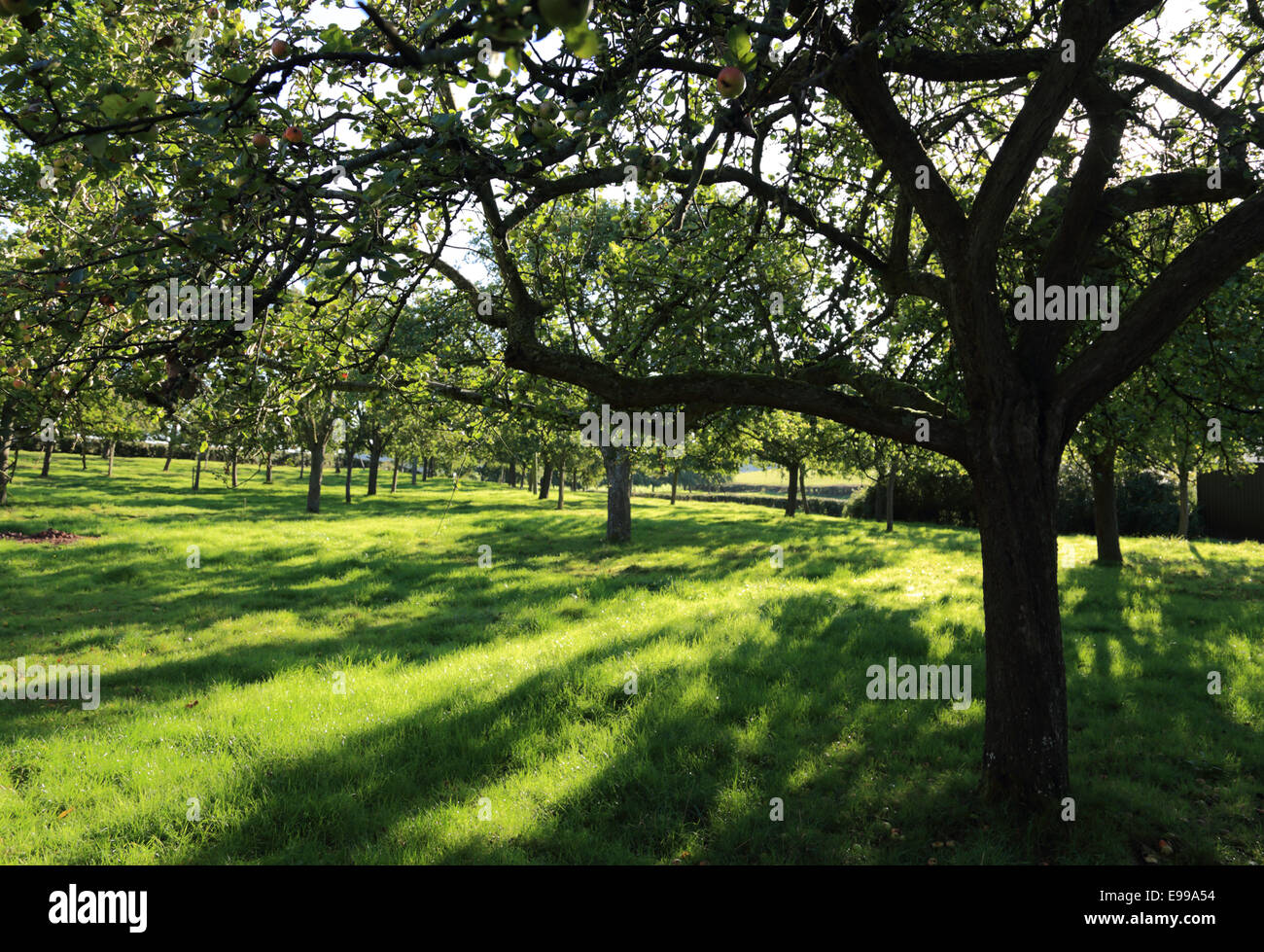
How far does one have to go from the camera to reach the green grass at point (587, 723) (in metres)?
5.13

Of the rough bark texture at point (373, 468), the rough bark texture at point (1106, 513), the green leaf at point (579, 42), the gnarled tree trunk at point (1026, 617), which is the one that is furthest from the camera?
the rough bark texture at point (373, 468)

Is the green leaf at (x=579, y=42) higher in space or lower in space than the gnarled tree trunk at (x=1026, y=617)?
higher

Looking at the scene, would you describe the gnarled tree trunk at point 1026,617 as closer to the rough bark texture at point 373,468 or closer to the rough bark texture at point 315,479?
the rough bark texture at point 315,479

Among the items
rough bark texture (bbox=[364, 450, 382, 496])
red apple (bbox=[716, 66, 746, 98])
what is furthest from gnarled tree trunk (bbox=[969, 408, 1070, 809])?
rough bark texture (bbox=[364, 450, 382, 496])

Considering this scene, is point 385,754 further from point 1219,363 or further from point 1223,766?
point 1219,363

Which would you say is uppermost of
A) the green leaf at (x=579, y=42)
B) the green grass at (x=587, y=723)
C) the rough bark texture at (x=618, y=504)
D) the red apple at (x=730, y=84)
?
the red apple at (x=730, y=84)

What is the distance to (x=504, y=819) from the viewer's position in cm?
526

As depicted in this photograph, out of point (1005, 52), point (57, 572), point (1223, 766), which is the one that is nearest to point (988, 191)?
point (1005, 52)

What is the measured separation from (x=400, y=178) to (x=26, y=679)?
9.50 metres

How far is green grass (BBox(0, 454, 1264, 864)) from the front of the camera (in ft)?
16.8

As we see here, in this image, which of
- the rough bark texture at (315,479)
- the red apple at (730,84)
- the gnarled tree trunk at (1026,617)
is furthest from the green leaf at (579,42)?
the rough bark texture at (315,479)

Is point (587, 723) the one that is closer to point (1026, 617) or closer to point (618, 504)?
point (1026, 617)

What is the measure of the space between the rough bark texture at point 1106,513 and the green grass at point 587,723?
9.48 ft

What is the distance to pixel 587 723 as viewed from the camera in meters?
7.01
